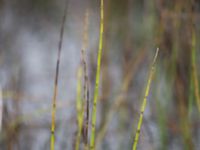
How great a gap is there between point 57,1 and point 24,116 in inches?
101

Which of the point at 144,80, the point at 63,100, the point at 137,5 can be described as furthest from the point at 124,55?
the point at 137,5

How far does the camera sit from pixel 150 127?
7.54ft

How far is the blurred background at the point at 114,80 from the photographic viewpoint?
221cm

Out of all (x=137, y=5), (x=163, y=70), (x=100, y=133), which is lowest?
(x=100, y=133)

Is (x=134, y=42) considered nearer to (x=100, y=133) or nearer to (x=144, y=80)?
(x=144, y=80)

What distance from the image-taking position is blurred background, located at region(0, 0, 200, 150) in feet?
7.23

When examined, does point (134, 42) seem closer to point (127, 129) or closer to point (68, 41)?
point (68, 41)

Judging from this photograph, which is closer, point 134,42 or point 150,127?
point 150,127

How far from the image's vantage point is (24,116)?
243cm

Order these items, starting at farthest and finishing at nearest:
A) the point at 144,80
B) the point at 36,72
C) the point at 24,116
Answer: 1. the point at 36,72
2. the point at 144,80
3. the point at 24,116

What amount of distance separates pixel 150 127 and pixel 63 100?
554mm

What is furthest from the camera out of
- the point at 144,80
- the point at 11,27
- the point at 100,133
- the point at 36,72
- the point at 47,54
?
the point at 11,27

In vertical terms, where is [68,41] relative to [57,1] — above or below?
below

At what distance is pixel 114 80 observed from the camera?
286 centimetres
